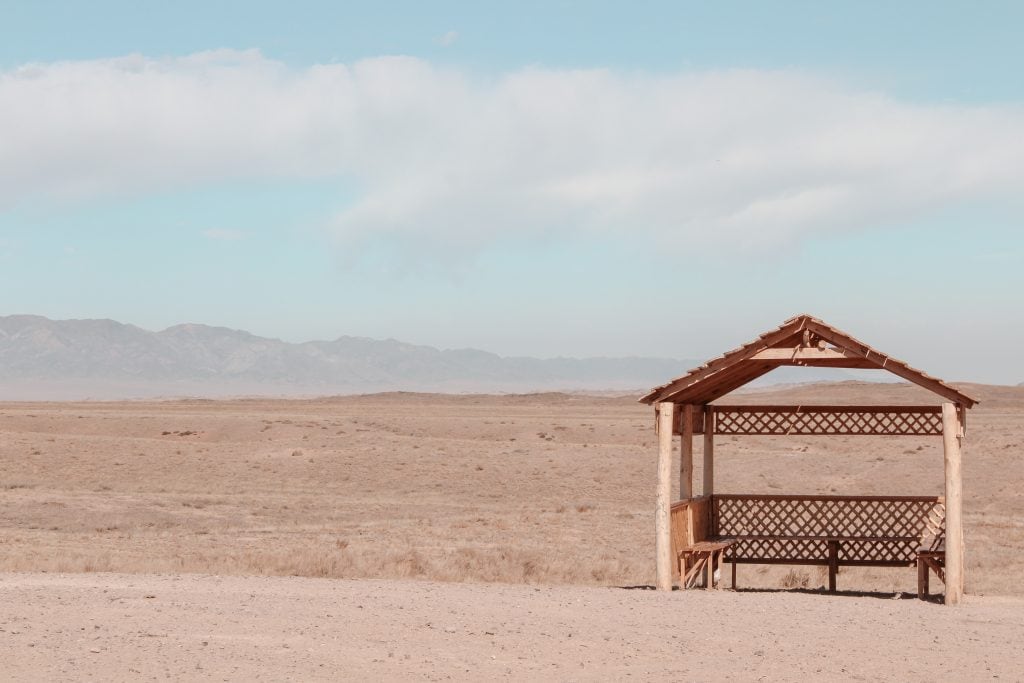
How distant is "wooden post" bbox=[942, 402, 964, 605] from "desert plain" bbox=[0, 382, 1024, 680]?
1.08 ft

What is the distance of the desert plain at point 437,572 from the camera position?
10.9 meters

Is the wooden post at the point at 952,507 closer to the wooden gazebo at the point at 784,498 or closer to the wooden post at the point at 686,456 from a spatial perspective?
the wooden gazebo at the point at 784,498

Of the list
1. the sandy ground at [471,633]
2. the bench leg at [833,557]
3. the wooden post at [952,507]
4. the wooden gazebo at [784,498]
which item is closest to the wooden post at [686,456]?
the wooden gazebo at [784,498]

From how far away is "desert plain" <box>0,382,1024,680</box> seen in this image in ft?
35.8

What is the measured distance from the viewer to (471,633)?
1199cm

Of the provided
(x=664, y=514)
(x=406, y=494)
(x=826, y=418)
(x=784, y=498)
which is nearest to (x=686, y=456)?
(x=784, y=498)

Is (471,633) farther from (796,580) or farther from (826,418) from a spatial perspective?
(796,580)

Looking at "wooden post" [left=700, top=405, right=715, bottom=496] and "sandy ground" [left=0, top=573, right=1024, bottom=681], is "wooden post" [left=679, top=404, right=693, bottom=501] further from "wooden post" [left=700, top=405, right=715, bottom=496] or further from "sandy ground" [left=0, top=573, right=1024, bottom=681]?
"sandy ground" [left=0, top=573, right=1024, bottom=681]

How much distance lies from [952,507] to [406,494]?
2157 centimetres

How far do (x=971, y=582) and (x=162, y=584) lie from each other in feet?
34.6

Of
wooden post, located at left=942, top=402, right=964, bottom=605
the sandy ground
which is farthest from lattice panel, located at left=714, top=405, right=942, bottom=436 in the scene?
the sandy ground

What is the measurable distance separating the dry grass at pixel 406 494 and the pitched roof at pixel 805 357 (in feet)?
10.9

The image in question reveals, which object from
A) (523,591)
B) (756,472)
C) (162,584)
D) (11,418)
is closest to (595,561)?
(523,591)

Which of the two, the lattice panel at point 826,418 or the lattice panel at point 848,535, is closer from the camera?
the lattice panel at point 826,418
